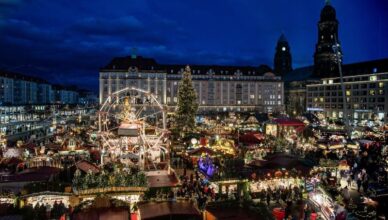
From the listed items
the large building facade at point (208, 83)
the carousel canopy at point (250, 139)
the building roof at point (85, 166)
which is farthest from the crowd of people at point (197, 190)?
the large building facade at point (208, 83)

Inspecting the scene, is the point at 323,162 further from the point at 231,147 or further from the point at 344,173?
the point at 231,147

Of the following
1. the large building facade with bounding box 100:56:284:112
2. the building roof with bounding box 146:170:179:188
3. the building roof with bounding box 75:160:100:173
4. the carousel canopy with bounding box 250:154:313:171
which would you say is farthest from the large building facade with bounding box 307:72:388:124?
the building roof with bounding box 75:160:100:173

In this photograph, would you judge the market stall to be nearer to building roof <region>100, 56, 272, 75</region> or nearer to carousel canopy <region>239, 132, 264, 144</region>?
carousel canopy <region>239, 132, 264, 144</region>

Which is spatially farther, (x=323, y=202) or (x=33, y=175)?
(x=33, y=175)

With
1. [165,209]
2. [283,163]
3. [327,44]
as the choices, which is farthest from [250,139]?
[327,44]

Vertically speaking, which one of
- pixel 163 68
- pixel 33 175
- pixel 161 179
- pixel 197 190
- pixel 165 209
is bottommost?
pixel 197 190

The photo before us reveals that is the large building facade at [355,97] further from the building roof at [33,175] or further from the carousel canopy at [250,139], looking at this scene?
the building roof at [33,175]

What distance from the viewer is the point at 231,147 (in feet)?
98.5

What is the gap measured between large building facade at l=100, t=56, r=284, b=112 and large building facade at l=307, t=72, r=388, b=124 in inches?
468

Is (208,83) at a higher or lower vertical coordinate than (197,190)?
higher

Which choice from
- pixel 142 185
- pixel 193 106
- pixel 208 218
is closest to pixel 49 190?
pixel 142 185

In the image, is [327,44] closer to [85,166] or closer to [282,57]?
[282,57]

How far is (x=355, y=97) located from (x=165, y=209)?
7712 cm

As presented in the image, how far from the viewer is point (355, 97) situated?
7806 cm
